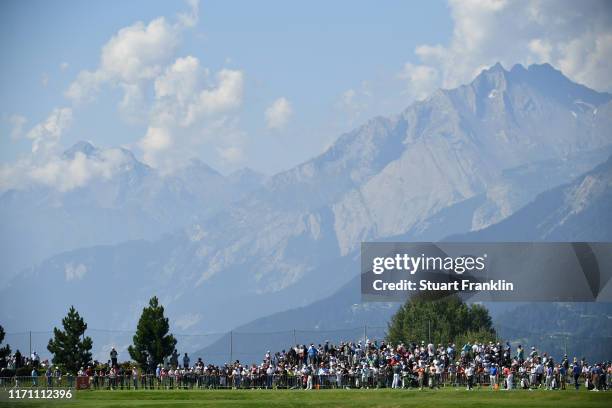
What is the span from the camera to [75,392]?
83.6m

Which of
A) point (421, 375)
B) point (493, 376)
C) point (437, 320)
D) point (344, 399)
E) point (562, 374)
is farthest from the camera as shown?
point (437, 320)

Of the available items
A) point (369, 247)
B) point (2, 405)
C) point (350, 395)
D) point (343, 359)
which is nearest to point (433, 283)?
point (369, 247)

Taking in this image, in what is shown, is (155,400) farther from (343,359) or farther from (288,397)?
(343,359)

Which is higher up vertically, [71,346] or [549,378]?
[71,346]

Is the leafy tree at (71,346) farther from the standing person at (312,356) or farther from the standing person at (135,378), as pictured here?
the standing person at (312,356)

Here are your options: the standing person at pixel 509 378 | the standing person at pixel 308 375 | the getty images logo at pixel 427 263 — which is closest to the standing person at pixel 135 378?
the standing person at pixel 308 375

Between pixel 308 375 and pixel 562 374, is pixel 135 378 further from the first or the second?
pixel 562 374

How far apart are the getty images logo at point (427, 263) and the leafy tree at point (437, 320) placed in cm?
5298

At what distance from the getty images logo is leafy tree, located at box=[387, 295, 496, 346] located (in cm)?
5298

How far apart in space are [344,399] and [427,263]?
114 ft

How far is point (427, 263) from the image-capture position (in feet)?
360

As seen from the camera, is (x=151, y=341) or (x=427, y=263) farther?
(x=427, y=263)

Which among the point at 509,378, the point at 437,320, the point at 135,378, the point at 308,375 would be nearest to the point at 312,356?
the point at 308,375

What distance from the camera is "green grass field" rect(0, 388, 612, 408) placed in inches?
2903
